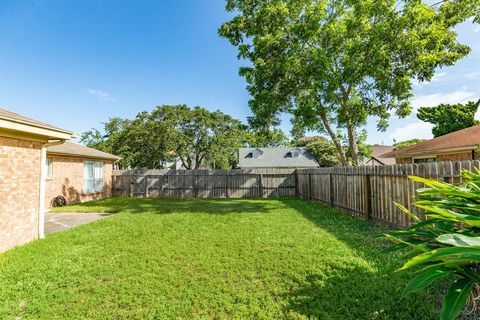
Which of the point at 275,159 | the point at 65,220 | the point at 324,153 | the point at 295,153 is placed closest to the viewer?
the point at 65,220

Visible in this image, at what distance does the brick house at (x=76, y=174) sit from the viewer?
38.8 feet

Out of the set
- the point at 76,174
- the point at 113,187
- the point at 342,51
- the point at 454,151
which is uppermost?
the point at 342,51

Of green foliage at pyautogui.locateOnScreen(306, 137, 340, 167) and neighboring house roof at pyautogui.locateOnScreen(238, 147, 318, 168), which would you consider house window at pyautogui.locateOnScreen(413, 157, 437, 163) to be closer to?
green foliage at pyautogui.locateOnScreen(306, 137, 340, 167)

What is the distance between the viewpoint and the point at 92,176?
573 inches

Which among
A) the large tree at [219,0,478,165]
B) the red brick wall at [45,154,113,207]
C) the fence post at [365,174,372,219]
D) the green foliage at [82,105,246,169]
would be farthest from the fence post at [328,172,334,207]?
the green foliage at [82,105,246,169]

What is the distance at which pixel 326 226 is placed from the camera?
6.73 metres

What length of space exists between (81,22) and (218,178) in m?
10.7

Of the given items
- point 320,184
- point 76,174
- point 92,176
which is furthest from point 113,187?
point 320,184

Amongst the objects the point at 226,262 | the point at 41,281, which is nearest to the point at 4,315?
the point at 41,281

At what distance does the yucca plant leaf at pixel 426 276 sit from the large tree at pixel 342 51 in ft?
32.1

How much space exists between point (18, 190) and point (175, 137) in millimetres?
20888

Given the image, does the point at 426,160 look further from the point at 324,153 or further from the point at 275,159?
the point at 275,159

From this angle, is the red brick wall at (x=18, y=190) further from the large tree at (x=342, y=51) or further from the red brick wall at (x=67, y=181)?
the large tree at (x=342, y=51)

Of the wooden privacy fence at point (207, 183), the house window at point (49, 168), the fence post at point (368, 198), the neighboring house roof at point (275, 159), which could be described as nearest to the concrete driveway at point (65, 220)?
the house window at point (49, 168)
